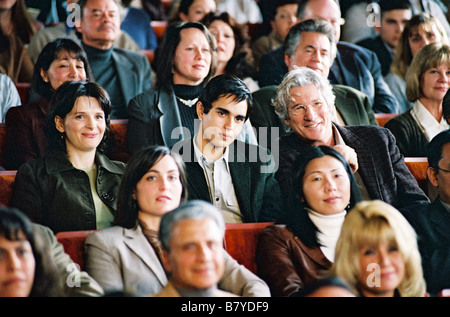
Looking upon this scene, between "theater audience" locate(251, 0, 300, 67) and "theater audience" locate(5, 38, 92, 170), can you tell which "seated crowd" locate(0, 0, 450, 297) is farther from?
"theater audience" locate(251, 0, 300, 67)

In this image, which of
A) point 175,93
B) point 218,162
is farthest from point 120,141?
point 218,162

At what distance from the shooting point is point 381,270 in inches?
40.6

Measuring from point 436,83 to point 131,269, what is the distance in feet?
2.97

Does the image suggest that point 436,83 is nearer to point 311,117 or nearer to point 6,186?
point 311,117

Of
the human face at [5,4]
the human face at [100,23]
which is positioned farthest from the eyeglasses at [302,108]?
the human face at [5,4]

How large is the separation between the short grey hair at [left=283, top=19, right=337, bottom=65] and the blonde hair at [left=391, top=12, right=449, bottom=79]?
312 millimetres

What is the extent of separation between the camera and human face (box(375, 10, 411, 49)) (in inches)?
84.4

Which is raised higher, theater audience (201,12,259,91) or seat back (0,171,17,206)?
theater audience (201,12,259,91)

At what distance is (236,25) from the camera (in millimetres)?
1992

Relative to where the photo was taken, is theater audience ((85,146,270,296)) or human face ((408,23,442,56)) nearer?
theater audience ((85,146,270,296))

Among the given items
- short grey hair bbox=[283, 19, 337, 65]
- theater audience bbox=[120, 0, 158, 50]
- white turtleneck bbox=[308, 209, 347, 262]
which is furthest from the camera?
theater audience bbox=[120, 0, 158, 50]

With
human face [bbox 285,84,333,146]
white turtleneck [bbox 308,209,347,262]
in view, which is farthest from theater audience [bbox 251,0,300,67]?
white turtleneck [bbox 308,209,347,262]
